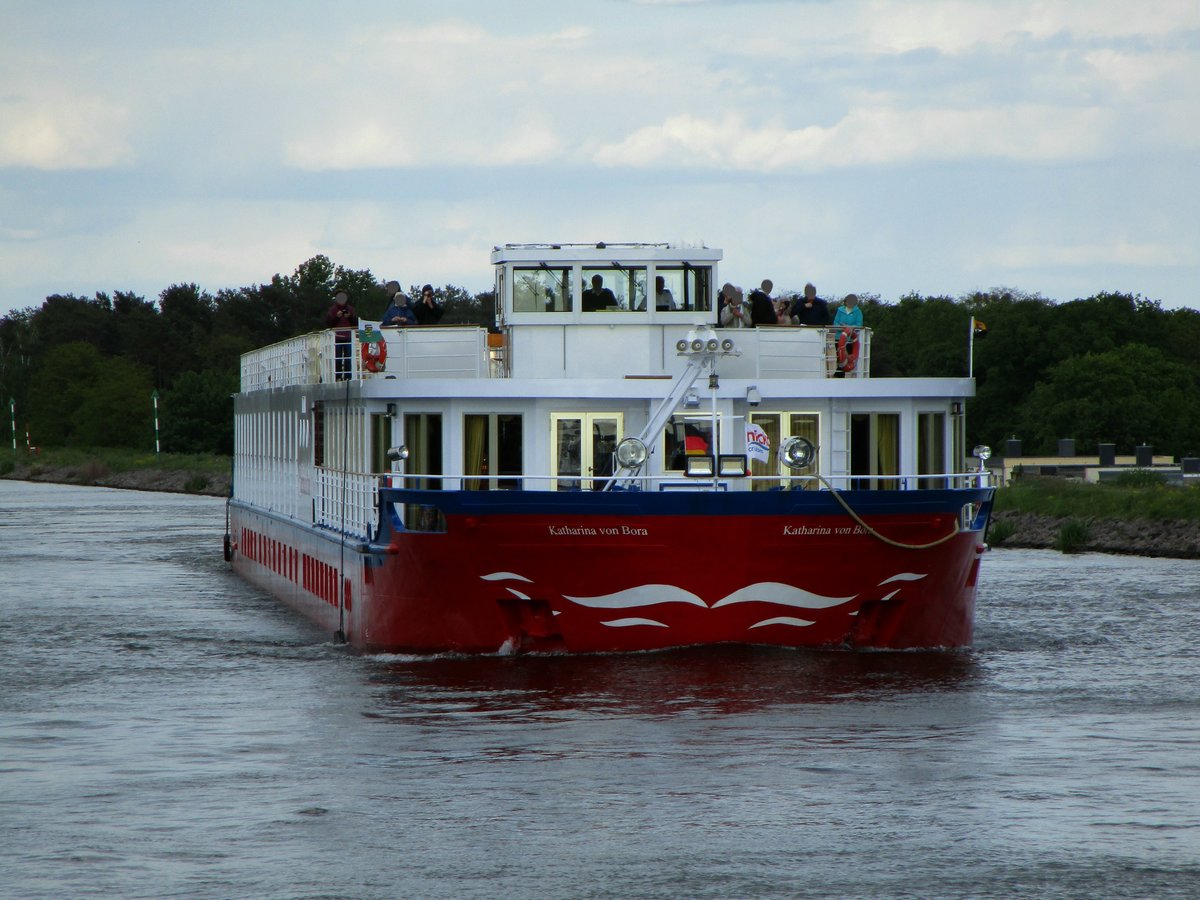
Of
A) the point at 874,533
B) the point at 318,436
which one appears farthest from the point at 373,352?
the point at 874,533

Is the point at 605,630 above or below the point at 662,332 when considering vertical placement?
below

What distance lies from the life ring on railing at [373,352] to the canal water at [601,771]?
3833mm

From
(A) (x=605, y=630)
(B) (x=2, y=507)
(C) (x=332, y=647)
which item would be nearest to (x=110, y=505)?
(B) (x=2, y=507)

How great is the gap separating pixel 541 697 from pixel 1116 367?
74175 mm

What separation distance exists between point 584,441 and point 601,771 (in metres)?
7.31

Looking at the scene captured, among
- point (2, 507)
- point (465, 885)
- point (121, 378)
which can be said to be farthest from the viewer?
point (121, 378)

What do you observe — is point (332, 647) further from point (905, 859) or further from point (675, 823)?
point (905, 859)

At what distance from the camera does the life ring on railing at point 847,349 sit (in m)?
25.1

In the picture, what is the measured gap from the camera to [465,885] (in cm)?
1311

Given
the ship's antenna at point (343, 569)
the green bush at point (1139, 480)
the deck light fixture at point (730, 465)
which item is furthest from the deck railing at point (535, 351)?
the green bush at point (1139, 480)

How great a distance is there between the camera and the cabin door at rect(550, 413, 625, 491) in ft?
77.6

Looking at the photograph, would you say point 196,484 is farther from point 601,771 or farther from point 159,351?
point 601,771

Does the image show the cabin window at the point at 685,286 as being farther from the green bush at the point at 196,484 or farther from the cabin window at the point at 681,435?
the green bush at the point at 196,484

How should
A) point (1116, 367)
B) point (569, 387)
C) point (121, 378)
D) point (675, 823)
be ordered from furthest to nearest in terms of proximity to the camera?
1. point (121, 378)
2. point (1116, 367)
3. point (569, 387)
4. point (675, 823)
